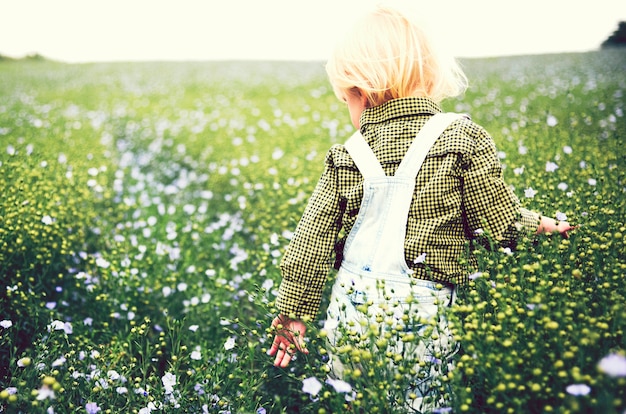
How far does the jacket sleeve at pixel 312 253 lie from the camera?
1.95 metres

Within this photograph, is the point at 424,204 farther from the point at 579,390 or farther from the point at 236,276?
the point at 236,276

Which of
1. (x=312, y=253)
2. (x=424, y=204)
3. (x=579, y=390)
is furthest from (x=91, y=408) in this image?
(x=579, y=390)

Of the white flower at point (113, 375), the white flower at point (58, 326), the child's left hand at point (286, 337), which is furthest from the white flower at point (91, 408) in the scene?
the child's left hand at point (286, 337)

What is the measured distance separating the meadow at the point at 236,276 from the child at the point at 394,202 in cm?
11

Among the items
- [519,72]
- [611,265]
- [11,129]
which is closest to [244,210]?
[611,265]

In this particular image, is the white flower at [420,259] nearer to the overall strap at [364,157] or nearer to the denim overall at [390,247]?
the denim overall at [390,247]

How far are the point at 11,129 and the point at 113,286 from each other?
4053 mm

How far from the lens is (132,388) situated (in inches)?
89.0

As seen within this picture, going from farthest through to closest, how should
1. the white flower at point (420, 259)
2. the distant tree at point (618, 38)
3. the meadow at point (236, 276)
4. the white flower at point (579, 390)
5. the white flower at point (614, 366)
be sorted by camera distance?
the distant tree at point (618, 38), the white flower at point (420, 259), the meadow at point (236, 276), the white flower at point (579, 390), the white flower at point (614, 366)

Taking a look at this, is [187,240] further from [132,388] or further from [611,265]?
[611,265]

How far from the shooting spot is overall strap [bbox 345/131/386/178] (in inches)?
73.2

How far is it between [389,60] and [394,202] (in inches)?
21.1

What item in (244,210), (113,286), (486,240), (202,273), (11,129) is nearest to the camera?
(486,240)

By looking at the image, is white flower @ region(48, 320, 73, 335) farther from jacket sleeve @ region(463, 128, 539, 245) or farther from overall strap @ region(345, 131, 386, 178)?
jacket sleeve @ region(463, 128, 539, 245)
